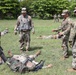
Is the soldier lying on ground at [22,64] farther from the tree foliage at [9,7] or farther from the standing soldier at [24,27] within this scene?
the tree foliage at [9,7]

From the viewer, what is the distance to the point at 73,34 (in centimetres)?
785

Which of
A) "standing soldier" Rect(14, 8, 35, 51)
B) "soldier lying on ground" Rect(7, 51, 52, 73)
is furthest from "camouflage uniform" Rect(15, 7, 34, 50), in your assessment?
"soldier lying on ground" Rect(7, 51, 52, 73)

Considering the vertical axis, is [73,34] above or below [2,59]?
above

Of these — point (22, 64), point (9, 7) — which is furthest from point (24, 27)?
point (9, 7)

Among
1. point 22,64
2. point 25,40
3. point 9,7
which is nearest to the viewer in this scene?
point 22,64

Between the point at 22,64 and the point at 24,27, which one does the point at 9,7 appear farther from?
the point at 22,64

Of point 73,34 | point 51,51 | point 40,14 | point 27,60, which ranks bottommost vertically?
point 40,14

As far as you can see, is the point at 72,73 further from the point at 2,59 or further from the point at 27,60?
the point at 2,59

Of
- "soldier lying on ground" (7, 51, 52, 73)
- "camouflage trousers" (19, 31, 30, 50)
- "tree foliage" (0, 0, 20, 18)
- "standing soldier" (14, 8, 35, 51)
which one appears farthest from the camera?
"tree foliage" (0, 0, 20, 18)

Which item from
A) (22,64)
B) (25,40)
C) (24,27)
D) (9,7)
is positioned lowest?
(9,7)

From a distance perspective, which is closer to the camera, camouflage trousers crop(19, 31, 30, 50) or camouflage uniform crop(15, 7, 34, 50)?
camouflage uniform crop(15, 7, 34, 50)

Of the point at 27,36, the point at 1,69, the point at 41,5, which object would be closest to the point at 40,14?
the point at 41,5

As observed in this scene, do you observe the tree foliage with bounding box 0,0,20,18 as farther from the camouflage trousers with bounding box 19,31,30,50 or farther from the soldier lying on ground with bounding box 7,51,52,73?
the soldier lying on ground with bounding box 7,51,52,73

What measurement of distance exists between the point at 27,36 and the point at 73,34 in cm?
403
